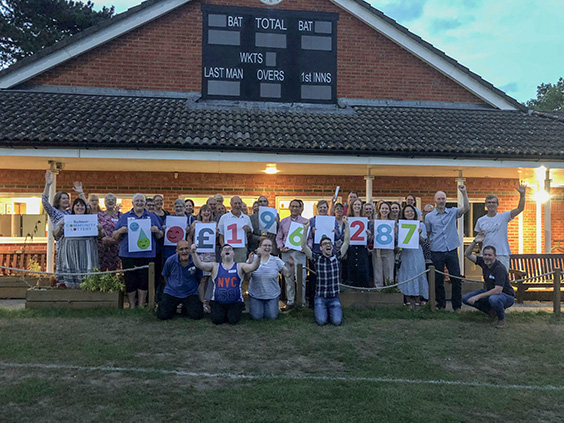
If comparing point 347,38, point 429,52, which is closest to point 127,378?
point 347,38

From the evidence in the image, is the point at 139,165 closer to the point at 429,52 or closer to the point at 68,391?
the point at 68,391

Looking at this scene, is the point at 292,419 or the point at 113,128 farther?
the point at 113,128

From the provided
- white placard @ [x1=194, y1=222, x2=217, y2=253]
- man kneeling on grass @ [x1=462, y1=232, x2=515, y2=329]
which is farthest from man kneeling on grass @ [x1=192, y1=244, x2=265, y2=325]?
man kneeling on grass @ [x1=462, y1=232, x2=515, y2=329]

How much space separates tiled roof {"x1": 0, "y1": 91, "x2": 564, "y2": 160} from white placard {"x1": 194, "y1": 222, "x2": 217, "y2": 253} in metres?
2.92

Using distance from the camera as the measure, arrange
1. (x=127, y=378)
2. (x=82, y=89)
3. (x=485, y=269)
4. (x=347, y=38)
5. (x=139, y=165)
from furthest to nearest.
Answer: (x=347, y=38) < (x=82, y=89) < (x=139, y=165) < (x=485, y=269) < (x=127, y=378)

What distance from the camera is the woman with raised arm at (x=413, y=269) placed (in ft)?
26.5

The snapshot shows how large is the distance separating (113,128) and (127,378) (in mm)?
6935

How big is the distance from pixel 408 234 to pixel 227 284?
3.30 m

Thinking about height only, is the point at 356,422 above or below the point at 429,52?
below

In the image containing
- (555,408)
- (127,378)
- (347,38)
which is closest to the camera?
(555,408)

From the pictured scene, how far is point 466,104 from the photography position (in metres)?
14.3

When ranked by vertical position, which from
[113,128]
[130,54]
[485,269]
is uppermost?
[130,54]

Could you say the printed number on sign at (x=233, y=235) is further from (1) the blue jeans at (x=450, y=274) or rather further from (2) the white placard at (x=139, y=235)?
(1) the blue jeans at (x=450, y=274)

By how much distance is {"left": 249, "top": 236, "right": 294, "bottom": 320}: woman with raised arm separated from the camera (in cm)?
716
